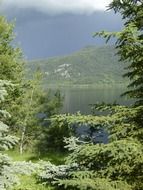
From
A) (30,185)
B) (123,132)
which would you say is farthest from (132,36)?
(30,185)

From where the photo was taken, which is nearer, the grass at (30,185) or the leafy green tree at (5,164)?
the leafy green tree at (5,164)

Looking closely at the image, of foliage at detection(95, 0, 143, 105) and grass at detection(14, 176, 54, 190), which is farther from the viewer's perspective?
grass at detection(14, 176, 54, 190)

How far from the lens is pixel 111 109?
12047 millimetres

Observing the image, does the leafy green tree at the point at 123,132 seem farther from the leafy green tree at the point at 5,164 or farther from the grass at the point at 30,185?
the grass at the point at 30,185

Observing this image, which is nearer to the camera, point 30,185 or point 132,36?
point 132,36

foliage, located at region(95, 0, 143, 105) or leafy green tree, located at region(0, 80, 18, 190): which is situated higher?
foliage, located at region(95, 0, 143, 105)

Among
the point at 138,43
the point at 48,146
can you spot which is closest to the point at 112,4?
the point at 138,43

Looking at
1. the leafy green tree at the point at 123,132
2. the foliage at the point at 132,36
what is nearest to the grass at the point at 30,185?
the leafy green tree at the point at 123,132

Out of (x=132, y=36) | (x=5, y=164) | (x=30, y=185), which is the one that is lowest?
(x=30, y=185)

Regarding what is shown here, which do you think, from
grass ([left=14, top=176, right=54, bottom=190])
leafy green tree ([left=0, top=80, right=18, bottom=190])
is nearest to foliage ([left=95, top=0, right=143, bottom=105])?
leafy green tree ([left=0, top=80, right=18, bottom=190])

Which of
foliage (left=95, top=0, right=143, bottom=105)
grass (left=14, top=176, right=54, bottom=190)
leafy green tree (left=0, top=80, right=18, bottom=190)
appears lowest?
grass (left=14, top=176, right=54, bottom=190)

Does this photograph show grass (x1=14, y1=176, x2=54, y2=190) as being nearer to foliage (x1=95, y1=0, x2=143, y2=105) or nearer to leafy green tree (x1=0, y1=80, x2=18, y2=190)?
leafy green tree (x1=0, y1=80, x2=18, y2=190)

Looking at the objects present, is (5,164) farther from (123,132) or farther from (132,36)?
(132,36)

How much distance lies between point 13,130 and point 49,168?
113 ft
